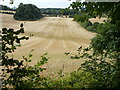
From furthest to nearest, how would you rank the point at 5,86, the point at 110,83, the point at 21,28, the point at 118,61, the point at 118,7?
the point at 118,61
the point at 110,83
the point at 118,7
the point at 5,86
the point at 21,28

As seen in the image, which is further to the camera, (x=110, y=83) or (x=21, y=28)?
(x=110, y=83)

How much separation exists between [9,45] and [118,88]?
7.23 feet

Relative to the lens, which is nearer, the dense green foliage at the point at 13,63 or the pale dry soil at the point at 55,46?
the dense green foliage at the point at 13,63

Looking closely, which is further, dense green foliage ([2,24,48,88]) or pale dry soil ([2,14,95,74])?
pale dry soil ([2,14,95,74])

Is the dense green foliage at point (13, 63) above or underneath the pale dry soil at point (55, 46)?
above

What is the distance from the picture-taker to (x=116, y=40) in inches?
146

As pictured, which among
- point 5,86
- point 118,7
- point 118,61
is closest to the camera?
point 5,86

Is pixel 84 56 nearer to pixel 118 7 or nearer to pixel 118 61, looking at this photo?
pixel 118 61

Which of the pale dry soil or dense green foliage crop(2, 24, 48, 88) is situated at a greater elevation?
dense green foliage crop(2, 24, 48, 88)

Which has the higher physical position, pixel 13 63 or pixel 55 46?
pixel 13 63

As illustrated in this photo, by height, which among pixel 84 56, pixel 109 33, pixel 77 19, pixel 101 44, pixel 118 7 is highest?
pixel 118 7

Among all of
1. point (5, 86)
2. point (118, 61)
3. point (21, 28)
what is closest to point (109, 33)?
point (118, 61)

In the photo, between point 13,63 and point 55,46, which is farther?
point 55,46

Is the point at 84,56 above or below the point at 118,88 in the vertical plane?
above
